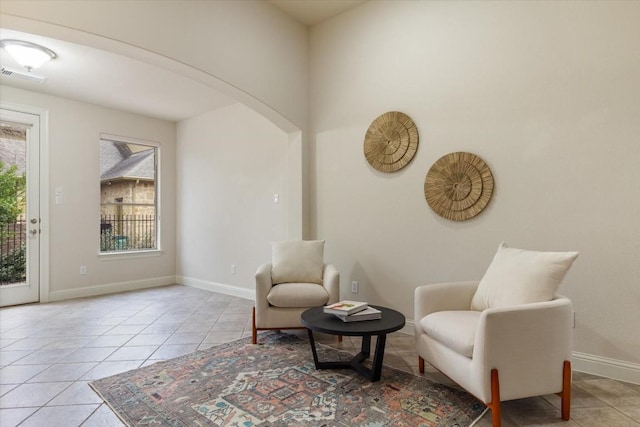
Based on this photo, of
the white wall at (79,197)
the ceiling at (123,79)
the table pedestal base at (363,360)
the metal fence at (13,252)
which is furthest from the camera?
the white wall at (79,197)

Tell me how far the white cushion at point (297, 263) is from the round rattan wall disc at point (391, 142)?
40.1 inches

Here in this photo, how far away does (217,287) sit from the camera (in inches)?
207

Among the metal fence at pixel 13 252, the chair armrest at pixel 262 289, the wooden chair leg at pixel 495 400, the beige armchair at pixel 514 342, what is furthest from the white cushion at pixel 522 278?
the metal fence at pixel 13 252

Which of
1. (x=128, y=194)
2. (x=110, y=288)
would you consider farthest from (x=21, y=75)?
(x=110, y=288)

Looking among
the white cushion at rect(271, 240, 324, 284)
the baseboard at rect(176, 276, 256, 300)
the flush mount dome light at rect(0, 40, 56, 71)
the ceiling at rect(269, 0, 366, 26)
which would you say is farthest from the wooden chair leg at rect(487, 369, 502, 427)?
the flush mount dome light at rect(0, 40, 56, 71)

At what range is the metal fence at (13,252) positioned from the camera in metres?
4.45

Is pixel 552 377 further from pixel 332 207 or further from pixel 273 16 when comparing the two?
pixel 273 16

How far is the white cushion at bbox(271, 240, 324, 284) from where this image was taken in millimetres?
3330

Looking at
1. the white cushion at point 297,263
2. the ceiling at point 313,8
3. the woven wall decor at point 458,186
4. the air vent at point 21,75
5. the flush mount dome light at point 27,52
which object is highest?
the ceiling at point 313,8

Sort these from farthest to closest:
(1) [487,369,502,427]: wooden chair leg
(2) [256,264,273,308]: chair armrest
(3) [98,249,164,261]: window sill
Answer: (3) [98,249,164,261]: window sill, (2) [256,264,273,308]: chair armrest, (1) [487,369,502,427]: wooden chair leg

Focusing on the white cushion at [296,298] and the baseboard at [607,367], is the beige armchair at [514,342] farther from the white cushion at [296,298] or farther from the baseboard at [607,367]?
the white cushion at [296,298]

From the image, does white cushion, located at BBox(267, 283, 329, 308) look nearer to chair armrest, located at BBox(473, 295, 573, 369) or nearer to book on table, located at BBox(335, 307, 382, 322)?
book on table, located at BBox(335, 307, 382, 322)

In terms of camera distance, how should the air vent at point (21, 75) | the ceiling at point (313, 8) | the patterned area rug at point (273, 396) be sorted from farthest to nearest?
the air vent at point (21, 75)
the ceiling at point (313, 8)
the patterned area rug at point (273, 396)

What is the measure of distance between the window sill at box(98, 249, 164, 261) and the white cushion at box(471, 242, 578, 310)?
502cm
